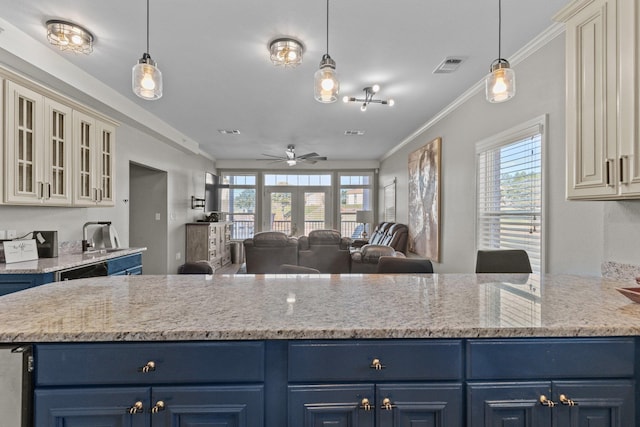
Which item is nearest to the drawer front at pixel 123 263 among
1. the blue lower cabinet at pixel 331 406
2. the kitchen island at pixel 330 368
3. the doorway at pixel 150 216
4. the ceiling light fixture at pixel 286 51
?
the doorway at pixel 150 216

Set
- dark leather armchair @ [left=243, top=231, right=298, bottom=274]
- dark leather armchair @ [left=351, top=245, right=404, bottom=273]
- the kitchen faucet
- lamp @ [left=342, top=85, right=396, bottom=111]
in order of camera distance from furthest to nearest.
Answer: dark leather armchair @ [left=243, top=231, right=298, bottom=274] < dark leather armchair @ [left=351, top=245, right=404, bottom=273] < lamp @ [left=342, top=85, right=396, bottom=111] < the kitchen faucet

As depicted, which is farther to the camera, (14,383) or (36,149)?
(36,149)

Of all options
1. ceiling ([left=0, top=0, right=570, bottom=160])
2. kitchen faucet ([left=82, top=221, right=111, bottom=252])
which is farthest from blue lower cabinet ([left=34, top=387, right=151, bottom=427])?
kitchen faucet ([left=82, top=221, right=111, bottom=252])

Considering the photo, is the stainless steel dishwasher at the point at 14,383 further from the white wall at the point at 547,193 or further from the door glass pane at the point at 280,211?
the door glass pane at the point at 280,211

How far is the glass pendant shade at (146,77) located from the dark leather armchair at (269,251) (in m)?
2.93

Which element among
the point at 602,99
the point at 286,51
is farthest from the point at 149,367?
the point at 286,51

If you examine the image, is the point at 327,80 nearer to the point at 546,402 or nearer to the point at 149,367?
the point at 149,367

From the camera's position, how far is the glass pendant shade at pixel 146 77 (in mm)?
1810

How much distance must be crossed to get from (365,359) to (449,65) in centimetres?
304

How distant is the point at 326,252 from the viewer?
4.62 metres

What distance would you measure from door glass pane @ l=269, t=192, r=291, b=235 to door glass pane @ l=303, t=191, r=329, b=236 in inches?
19.1

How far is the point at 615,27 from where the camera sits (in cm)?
152

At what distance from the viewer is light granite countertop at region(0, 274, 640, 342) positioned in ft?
3.33

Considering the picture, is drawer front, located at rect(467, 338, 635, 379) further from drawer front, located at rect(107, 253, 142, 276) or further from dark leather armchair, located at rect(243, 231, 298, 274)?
dark leather armchair, located at rect(243, 231, 298, 274)
